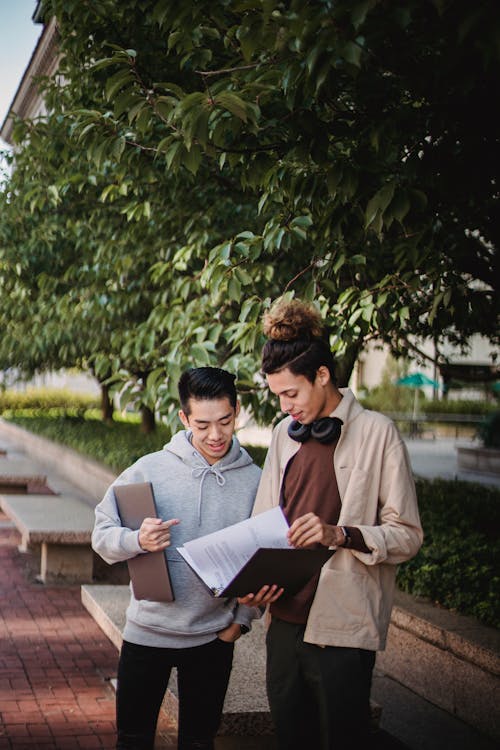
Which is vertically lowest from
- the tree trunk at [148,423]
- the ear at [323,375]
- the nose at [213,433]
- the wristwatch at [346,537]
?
the tree trunk at [148,423]

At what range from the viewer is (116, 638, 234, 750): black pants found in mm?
3520

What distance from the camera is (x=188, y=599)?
11.6ft

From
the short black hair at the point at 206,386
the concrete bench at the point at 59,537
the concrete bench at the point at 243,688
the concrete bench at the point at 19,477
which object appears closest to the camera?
the short black hair at the point at 206,386

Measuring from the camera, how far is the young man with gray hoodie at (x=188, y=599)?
3.51 meters

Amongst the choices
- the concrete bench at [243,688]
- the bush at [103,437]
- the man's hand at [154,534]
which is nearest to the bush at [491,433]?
the bush at [103,437]

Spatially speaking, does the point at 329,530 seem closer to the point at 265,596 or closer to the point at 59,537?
the point at 265,596

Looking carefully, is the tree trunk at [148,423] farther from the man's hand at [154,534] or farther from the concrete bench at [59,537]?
the man's hand at [154,534]

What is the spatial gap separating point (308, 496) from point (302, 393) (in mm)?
355

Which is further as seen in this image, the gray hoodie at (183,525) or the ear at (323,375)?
the gray hoodie at (183,525)

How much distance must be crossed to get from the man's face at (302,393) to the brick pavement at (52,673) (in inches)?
99.5

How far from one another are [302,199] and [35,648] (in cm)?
379

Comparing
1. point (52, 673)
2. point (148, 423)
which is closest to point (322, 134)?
point (52, 673)

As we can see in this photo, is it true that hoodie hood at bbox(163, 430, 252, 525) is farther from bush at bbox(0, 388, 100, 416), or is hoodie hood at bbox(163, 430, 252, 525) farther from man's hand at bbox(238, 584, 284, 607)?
bush at bbox(0, 388, 100, 416)

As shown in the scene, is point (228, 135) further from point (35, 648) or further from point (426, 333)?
point (35, 648)
